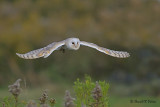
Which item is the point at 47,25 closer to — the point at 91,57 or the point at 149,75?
the point at 91,57

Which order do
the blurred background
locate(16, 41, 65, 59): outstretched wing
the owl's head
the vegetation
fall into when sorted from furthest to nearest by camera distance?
the blurred background, the owl's head, locate(16, 41, 65, 59): outstretched wing, the vegetation

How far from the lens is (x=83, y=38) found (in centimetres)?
1424

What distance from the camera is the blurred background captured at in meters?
13.9

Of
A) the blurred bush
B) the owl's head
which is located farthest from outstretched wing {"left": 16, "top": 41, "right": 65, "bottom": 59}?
the blurred bush

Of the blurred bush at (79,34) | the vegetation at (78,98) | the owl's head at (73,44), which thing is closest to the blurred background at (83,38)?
the blurred bush at (79,34)

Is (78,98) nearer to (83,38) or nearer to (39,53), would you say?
(39,53)

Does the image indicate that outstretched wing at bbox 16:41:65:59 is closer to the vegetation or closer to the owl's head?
the owl's head

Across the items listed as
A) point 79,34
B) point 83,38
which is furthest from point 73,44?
point 79,34

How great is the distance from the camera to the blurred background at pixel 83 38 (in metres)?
13.9

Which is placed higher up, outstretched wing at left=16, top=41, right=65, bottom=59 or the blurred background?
the blurred background

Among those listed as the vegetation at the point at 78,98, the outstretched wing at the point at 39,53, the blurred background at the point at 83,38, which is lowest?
the vegetation at the point at 78,98

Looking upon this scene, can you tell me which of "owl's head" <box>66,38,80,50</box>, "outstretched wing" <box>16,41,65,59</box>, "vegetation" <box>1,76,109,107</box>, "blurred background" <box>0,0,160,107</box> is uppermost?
"blurred background" <box>0,0,160,107</box>

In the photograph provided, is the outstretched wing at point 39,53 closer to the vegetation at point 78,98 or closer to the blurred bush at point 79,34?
the vegetation at point 78,98

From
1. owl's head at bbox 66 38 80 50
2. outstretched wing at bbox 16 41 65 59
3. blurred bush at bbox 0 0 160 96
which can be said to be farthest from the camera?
blurred bush at bbox 0 0 160 96
